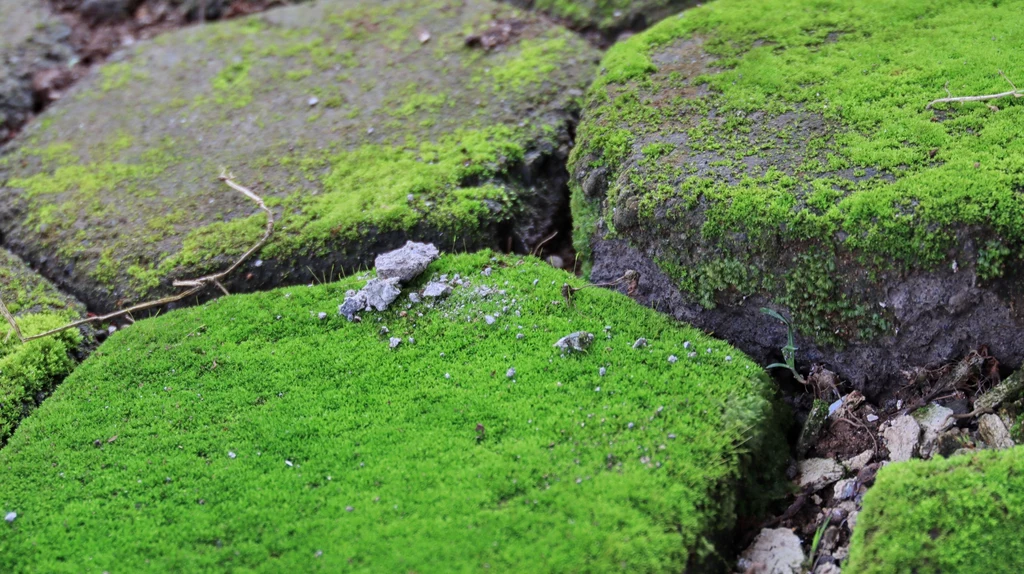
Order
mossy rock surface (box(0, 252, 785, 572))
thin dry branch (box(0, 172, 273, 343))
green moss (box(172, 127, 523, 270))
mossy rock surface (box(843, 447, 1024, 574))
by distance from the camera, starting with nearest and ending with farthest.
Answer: mossy rock surface (box(843, 447, 1024, 574)) < mossy rock surface (box(0, 252, 785, 572)) < thin dry branch (box(0, 172, 273, 343)) < green moss (box(172, 127, 523, 270))

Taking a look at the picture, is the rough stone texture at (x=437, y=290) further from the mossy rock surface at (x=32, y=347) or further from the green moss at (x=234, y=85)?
the green moss at (x=234, y=85)

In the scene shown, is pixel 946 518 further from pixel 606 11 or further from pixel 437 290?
pixel 606 11

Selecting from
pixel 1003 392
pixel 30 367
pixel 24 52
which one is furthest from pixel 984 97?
pixel 24 52

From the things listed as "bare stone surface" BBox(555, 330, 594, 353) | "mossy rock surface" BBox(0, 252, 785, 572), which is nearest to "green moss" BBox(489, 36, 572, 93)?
"mossy rock surface" BBox(0, 252, 785, 572)

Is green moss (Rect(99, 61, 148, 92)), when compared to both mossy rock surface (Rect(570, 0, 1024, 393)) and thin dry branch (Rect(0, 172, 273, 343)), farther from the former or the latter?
mossy rock surface (Rect(570, 0, 1024, 393))

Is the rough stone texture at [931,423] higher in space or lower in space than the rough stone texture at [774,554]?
higher

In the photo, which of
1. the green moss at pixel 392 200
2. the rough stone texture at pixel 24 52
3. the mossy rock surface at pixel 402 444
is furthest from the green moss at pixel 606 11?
the rough stone texture at pixel 24 52

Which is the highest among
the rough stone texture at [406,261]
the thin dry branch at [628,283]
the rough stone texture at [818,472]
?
the rough stone texture at [406,261]
